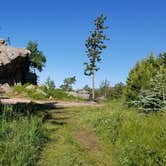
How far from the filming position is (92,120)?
44.9 ft

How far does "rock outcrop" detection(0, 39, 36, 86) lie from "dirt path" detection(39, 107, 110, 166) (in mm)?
20366

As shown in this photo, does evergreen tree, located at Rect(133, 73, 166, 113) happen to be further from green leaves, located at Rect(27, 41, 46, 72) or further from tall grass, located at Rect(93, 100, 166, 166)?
green leaves, located at Rect(27, 41, 46, 72)

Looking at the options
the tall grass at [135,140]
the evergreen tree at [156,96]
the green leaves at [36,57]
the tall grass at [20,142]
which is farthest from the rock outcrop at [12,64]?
the tall grass at [20,142]

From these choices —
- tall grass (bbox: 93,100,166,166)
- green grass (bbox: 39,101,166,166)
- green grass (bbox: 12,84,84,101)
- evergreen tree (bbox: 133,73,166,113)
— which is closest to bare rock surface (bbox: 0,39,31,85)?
green grass (bbox: 12,84,84,101)

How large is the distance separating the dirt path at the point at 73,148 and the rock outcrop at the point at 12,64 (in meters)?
20.4

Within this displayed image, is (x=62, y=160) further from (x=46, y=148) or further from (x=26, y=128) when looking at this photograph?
(x=26, y=128)

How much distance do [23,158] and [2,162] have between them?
0.45 metres

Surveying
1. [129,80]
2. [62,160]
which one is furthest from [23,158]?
[129,80]

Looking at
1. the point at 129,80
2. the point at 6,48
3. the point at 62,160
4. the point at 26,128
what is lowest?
the point at 62,160

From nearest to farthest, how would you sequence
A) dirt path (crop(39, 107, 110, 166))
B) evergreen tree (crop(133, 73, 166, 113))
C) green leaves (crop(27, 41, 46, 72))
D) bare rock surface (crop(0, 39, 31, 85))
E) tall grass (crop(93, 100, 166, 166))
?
tall grass (crop(93, 100, 166, 166)) < dirt path (crop(39, 107, 110, 166)) < evergreen tree (crop(133, 73, 166, 113)) < bare rock surface (crop(0, 39, 31, 85)) < green leaves (crop(27, 41, 46, 72))

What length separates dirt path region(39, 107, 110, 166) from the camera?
27.4ft

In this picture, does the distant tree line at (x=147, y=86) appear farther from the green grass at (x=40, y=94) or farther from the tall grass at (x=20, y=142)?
the green grass at (x=40, y=94)

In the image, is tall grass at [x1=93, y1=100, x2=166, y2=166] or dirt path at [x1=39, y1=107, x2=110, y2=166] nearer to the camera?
tall grass at [x1=93, y1=100, x2=166, y2=166]

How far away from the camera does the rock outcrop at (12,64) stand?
3309cm
